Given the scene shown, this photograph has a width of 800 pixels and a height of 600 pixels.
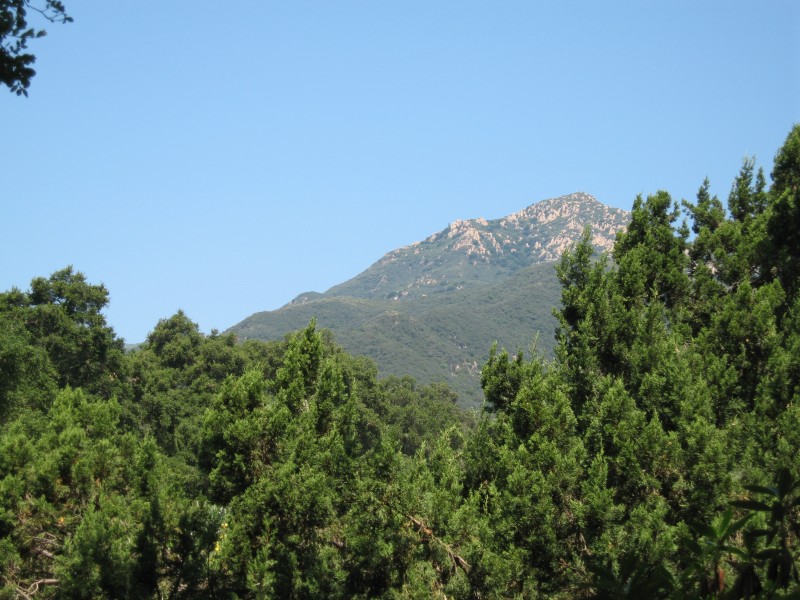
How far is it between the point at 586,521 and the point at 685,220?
45.2 feet

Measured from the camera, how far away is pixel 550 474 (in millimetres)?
15461

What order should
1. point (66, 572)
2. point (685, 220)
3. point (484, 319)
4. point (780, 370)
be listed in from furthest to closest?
point (484, 319), point (685, 220), point (780, 370), point (66, 572)

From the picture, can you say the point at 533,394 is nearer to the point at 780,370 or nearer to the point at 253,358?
the point at 780,370

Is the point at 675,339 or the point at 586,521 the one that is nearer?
the point at 586,521

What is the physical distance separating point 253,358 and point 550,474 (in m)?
42.4

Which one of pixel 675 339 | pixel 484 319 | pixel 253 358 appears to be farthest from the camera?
pixel 484 319

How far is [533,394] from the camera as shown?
1709 centimetres

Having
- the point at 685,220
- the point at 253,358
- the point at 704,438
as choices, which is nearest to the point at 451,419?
the point at 253,358

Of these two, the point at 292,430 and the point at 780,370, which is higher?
the point at 292,430

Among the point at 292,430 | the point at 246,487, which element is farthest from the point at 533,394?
the point at 246,487

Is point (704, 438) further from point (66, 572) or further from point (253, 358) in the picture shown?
point (253, 358)

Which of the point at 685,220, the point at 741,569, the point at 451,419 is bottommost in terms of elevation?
the point at 451,419

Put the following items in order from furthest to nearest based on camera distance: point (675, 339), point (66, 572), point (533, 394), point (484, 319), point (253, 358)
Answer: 1. point (484, 319)
2. point (253, 358)
3. point (675, 339)
4. point (533, 394)
5. point (66, 572)

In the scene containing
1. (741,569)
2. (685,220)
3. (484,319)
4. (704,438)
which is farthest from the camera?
(484,319)
